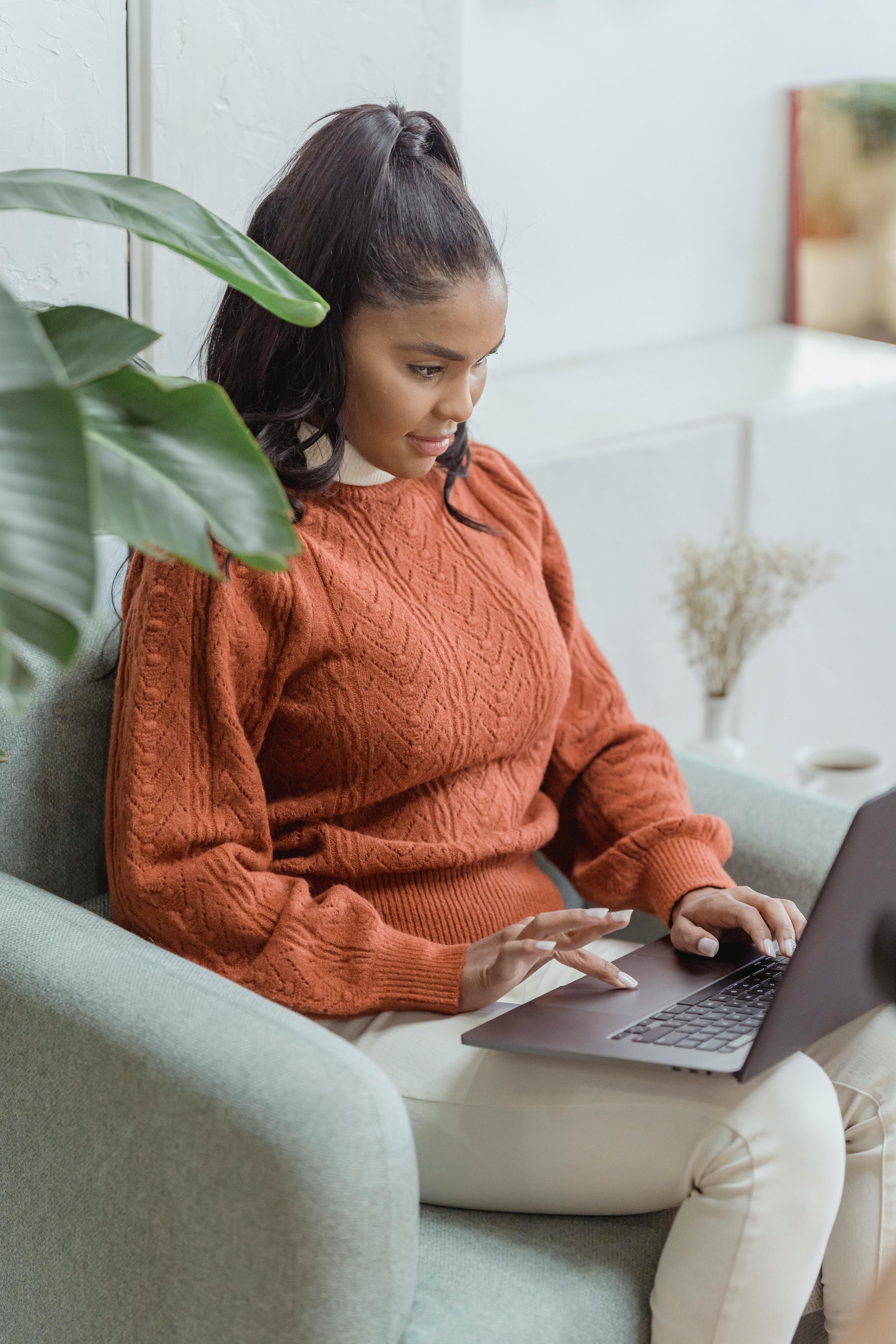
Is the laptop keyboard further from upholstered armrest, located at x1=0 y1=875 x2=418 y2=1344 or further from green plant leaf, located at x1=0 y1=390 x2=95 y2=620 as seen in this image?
green plant leaf, located at x1=0 y1=390 x2=95 y2=620

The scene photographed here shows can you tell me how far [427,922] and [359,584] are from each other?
0.30m

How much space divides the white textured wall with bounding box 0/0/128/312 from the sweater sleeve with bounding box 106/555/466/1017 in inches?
17.2

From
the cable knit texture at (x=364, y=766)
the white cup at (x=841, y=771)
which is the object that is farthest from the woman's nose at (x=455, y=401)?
the white cup at (x=841, y=771)

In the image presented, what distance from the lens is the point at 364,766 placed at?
1.25 m

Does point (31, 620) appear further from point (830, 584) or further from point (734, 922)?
point (830, 584)

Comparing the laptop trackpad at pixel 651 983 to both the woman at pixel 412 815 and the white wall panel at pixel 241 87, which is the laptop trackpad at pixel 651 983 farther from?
the white wall panel at pixel 241 87

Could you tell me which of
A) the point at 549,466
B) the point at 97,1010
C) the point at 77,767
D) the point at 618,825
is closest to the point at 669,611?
the point at 549,466

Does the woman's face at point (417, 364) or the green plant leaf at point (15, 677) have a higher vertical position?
the woman's face at point (417, 364)

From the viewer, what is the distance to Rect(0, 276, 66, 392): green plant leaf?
0.68 metres

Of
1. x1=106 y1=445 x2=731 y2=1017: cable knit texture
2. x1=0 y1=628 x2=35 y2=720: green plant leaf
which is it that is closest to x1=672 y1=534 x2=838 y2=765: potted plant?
x1=106 y1=445 x2=731 y2=1017: cable knit texture

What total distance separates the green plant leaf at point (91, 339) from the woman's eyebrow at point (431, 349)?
15.0 inches

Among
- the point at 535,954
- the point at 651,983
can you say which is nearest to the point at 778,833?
the point at 651,983

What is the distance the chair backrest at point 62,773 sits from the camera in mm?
1254

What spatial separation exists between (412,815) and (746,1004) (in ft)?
1.07
